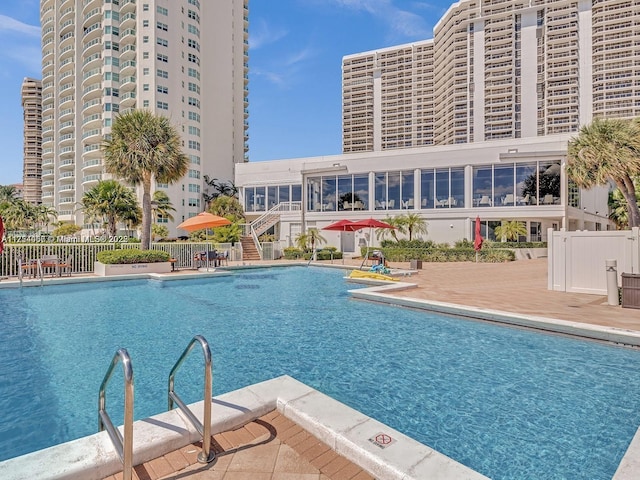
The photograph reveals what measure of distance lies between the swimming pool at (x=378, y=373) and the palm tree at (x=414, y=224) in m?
18.6

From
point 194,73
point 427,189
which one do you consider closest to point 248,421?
point 427,189

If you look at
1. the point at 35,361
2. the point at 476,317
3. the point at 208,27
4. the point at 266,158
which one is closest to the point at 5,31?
the point at 208,27

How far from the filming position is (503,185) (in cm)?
2753

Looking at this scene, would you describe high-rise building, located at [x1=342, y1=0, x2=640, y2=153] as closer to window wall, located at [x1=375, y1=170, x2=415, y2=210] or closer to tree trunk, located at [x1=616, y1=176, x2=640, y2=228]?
window wall, located at [x1=375, y1=170, x2=415, y2=210]

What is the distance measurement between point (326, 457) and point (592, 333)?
633cm

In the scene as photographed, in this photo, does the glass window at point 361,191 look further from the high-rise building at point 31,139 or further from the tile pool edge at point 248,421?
the high-rise building at point 31,139

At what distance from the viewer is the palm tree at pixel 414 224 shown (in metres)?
27.9

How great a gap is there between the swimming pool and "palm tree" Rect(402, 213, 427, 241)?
18613mm

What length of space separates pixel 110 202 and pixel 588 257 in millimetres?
38213

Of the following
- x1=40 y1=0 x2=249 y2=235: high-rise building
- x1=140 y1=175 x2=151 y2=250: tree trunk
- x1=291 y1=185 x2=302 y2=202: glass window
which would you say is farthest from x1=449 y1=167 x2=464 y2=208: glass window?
x1=40 y1=0 x2=249 y2=235: high-rise building

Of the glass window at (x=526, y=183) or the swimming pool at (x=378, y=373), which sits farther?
the glass window at (x=526, y=183)

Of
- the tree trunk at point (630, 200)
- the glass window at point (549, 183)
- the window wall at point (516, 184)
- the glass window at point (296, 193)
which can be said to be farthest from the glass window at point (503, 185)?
the glass window at point (296, 193)

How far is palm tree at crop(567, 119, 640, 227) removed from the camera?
53.3ft

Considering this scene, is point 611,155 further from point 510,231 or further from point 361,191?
point 361,191
